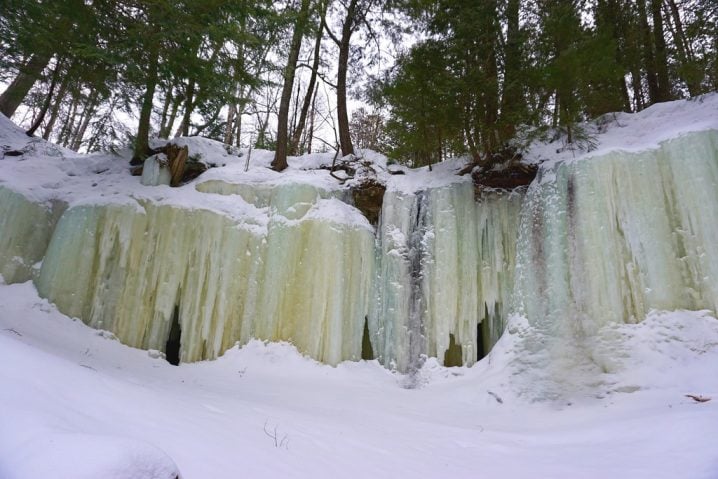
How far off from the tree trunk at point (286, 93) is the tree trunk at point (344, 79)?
1229mm

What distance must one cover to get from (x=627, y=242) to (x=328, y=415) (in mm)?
4827

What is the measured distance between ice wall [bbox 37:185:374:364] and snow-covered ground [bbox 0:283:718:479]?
38 centimetres

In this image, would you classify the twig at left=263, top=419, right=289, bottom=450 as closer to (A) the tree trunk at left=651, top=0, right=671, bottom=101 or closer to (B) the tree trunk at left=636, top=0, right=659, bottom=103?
(A) the tree trunk at left=651, top=0, right=671, bottom=101

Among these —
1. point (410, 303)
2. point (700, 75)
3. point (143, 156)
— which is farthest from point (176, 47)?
point (700, 75)

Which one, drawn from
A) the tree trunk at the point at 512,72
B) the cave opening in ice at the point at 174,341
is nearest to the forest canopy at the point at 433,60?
the tree trunk at the point at 512,72

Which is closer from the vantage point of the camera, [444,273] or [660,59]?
[444,273]

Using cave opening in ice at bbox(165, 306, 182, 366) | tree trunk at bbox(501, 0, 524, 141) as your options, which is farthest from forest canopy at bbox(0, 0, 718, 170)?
cave opening in ice at bbox(165, 306, 182, 366)

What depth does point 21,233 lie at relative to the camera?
296 inches

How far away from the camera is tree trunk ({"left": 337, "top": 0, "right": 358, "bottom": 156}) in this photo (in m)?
10.5

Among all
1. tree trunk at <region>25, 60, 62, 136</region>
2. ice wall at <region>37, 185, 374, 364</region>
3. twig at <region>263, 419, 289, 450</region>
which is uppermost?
tree trunk at <region>25, 60, 62, 136</region>

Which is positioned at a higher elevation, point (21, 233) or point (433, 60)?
point (433, 60)

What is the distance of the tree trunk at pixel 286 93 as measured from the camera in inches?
376

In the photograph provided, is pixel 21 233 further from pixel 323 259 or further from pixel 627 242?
pixel 627 242

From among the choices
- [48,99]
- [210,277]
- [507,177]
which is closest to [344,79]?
[507,177]
